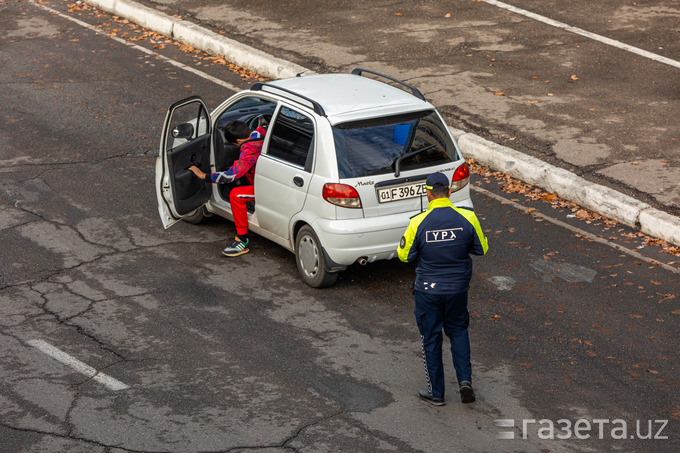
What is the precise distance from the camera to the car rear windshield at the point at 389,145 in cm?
880

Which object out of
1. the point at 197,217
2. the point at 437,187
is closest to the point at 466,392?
the point at 437,187

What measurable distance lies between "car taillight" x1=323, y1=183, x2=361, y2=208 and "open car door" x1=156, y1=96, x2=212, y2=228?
182 centimetres

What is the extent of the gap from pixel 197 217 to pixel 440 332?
4510 mm

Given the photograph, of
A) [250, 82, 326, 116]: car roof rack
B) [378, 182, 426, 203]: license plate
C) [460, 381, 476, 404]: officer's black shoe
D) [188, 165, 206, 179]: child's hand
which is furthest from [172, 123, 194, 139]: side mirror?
[460, 381, 476, 404]: officer's black shoe

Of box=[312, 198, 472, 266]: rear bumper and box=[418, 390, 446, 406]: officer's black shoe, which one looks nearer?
box=[418, 390, 446, 406]: officer's black shoe

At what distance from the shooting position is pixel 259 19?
18.4 meters

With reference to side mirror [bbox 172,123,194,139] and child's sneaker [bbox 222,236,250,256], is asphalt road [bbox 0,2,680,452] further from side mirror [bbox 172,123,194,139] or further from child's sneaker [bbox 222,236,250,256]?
side mirror [bbox 172,123,194,139]

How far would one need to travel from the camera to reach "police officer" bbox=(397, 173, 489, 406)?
701 centimetres

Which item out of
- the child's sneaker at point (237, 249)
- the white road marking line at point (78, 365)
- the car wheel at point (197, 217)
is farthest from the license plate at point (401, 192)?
the white road marking line at point (78, 365)

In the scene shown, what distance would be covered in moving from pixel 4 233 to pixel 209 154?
2552mm

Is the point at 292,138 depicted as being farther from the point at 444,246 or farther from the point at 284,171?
the point at 444,246

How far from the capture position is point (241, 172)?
9750mm

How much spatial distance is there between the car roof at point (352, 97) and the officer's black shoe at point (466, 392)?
9.79 ft

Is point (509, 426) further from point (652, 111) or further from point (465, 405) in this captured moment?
point (652, 111)
